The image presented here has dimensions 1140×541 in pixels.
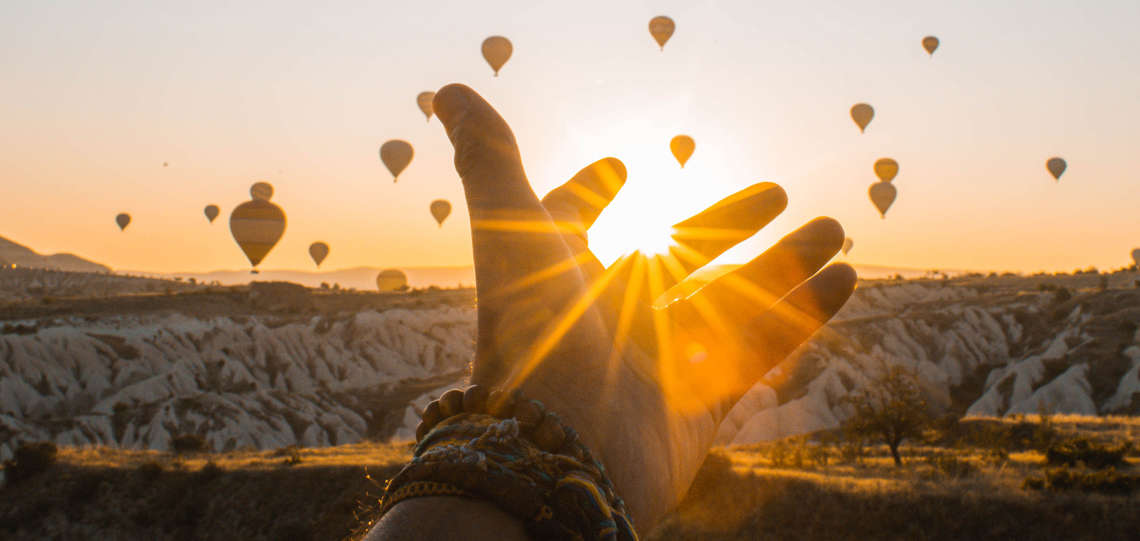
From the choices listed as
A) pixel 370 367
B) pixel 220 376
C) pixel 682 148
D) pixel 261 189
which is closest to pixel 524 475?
pixel 682 148

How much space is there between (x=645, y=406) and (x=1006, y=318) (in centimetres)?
7391

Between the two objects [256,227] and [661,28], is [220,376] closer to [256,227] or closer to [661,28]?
[256,227]

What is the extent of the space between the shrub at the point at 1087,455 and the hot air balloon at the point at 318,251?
297 feet

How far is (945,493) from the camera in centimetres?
1788

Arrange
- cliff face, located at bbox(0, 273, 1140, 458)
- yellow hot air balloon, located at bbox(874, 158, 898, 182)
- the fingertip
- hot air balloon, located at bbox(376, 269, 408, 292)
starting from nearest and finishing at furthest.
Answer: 1. the fingertip
2. cliff face, located at bbox(0, 273, 1140, 458)
3. yellow hot air balloon, located at bbox(874, 158, 898, 182)
4. hot air balloon, located at bbox(376, 269, 408, 292)

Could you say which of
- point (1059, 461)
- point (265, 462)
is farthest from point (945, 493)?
point (265, 462)

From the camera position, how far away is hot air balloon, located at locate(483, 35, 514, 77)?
4753cm

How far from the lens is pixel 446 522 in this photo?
1578mm

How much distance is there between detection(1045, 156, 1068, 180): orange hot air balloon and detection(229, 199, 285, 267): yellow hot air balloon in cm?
7144

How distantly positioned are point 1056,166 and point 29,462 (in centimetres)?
8474

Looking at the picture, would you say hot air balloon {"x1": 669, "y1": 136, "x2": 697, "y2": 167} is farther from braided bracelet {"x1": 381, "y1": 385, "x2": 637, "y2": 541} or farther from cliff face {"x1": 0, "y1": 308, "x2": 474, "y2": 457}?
braided bracelet {"x1": 381, "y1": 385, "x2": 637, "y2": 541}

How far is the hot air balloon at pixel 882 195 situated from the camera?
57.7 m

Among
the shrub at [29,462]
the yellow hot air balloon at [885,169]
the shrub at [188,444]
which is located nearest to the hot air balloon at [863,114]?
the yellow hot air balloon at [885,169]

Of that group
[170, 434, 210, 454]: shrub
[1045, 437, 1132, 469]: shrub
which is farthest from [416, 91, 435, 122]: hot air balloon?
[1045, 437, 1132, 469]: shrub
